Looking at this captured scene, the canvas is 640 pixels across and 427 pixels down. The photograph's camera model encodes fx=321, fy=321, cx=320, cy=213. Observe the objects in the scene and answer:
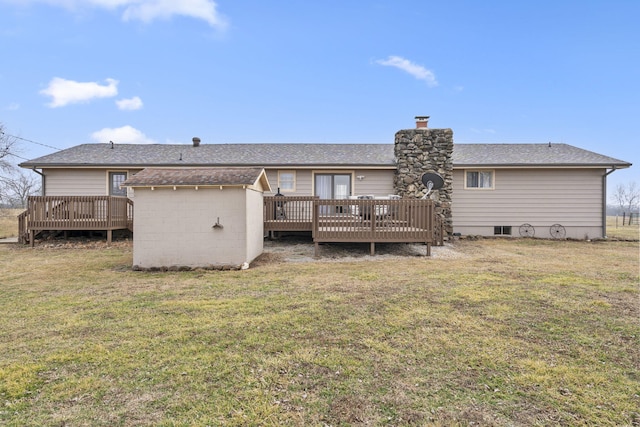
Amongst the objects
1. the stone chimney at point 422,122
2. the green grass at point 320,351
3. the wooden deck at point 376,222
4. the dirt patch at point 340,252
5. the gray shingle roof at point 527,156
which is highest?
the stone chimney at point 422,122

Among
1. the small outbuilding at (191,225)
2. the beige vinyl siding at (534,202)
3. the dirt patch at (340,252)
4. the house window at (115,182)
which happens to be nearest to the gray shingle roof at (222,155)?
the house window at (115,182)

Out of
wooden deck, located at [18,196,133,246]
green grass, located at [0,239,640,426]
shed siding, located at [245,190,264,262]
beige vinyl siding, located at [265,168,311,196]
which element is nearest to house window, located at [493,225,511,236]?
green grass, located at [0,239,640,426]

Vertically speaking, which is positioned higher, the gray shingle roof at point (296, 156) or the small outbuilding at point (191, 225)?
the gray shingle roof at point (296, 156)

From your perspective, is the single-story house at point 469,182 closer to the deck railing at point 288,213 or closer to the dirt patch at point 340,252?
the deck railing at point 288,213

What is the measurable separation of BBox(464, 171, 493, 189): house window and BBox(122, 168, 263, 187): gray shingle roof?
29.3 feet

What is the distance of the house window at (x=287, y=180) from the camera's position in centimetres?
1263

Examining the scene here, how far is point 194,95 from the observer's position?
18469mm

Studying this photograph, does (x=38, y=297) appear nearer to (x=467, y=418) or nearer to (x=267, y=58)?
(x=467, y=418)

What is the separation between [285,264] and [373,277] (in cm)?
227

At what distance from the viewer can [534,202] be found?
1251 centimetres

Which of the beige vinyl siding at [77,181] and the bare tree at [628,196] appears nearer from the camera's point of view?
the beige vinyl siding at [77,181]

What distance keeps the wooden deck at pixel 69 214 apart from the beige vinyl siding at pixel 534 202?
40.7ft

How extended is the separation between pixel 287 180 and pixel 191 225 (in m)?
6.16

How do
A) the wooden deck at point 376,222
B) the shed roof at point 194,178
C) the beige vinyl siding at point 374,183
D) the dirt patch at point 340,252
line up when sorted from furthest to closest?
the beige vinyl siding at point 374,183 < the wooden deck at point 376,222 < the dirt patch at point 340,252 < the shed roof at point 194,178
